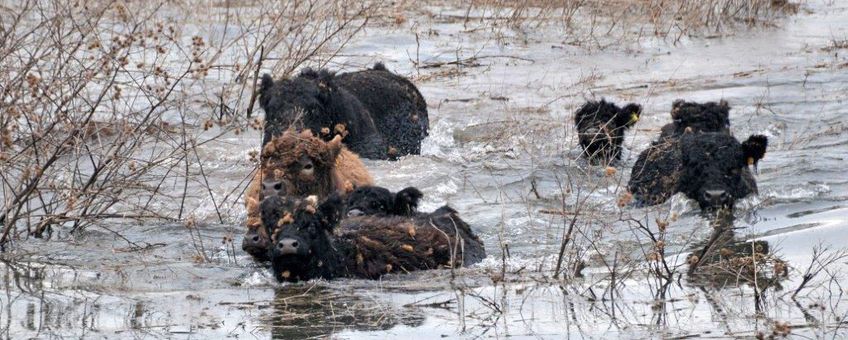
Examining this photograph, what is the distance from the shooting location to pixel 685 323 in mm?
8641

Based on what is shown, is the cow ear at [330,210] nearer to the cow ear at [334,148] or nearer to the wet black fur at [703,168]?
the cow ear at [334,148]

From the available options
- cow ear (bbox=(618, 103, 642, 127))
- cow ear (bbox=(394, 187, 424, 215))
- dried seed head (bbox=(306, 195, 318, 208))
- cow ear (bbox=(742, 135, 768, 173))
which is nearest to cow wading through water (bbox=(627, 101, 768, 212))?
cow ear (bbox=(742, 135, 768, 173))

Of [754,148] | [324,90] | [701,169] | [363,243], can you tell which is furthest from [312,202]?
[754,148]

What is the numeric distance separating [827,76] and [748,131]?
3.08 m

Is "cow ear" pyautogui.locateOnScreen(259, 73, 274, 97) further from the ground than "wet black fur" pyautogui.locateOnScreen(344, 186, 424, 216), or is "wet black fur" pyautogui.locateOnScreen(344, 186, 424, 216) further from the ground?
"cow ear" pyautogui.locateOnScreen(259, 73, 274, 97)

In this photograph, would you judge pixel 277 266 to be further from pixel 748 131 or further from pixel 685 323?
pixel 748 131

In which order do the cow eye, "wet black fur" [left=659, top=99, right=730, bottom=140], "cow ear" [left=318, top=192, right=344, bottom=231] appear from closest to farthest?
"cow ear" [left=318, top=192, right=344, bottom=231], the cow eye, "wet black fur" [left=659, top=99, right=730, bottom=140]

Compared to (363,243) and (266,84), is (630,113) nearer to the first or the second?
(266,84)

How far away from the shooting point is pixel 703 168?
1353cm

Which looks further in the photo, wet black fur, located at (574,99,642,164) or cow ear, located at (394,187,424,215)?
wet black fur, located at (574,99,642,164)

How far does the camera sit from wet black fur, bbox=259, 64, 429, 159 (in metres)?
14.2

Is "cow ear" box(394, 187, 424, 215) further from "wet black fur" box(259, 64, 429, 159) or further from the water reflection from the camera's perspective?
the water reflection

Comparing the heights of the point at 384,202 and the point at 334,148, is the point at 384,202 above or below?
below

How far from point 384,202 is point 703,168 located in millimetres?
3431
